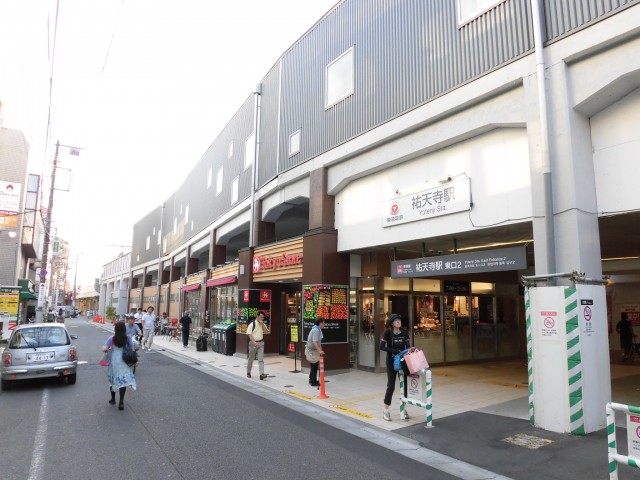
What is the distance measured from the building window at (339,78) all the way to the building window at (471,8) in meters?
4.02

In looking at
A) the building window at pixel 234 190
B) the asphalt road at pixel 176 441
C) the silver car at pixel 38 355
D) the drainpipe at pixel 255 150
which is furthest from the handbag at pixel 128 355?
the building window at pixel 234 190

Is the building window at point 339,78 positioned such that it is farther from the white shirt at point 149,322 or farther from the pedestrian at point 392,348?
the white shirt at point 149,322

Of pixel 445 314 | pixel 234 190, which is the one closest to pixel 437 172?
pixel 445 314

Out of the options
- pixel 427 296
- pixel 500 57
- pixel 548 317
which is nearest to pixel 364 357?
pixel 427 296

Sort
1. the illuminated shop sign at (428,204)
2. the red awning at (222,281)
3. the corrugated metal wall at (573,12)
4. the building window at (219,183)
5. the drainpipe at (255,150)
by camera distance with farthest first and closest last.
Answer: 1. the building window at (219,183)
2. the red awning at (222,281)
3. the drainpipe at (255,150)
4. the illuminated shop sign at (428,204)
5. the corrugated metal wall at (573,12)

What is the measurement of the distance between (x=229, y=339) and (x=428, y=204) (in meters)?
11.4

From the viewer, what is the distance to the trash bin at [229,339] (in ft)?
58.9

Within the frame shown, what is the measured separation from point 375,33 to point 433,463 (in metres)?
11.0

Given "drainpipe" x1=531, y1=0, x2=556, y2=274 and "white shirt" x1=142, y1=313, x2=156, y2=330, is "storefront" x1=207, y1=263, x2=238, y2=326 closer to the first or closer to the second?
"white shirt" x1=142, y1=313, x2=156, y2=330

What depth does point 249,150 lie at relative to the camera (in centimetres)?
1964

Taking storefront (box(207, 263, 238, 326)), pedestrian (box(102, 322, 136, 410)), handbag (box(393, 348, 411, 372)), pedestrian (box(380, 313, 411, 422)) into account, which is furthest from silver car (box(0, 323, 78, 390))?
storefront (box(207, 263, 238, 326))

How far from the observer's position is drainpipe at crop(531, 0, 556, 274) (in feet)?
23.6

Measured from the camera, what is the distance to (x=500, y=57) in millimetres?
8586

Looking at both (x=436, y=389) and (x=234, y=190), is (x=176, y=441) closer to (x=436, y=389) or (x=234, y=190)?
(x=436, y=389)
